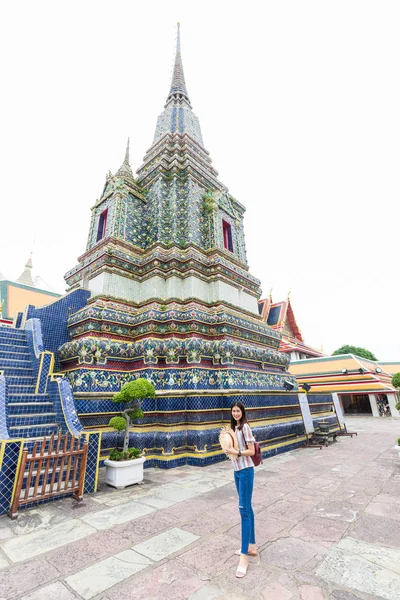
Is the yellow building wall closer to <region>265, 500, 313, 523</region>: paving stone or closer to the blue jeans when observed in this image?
<region>265, 500, 313, 523</region>: paving stone

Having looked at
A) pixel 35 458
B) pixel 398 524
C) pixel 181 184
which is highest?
pixel 181 184


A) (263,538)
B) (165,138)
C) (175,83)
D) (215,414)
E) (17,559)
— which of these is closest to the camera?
(17,559)

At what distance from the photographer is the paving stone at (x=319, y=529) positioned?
11.1 feet

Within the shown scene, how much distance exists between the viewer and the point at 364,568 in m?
2.77

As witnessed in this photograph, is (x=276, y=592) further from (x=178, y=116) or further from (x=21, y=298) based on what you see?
(x=178, y=116)

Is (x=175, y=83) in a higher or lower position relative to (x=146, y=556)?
higher

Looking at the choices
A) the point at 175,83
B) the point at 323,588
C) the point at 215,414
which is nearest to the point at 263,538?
the point at 323,588

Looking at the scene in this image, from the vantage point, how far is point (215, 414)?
801 centimetres

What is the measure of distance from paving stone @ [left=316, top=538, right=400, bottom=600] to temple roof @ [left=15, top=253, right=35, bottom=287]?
25520 millimetres

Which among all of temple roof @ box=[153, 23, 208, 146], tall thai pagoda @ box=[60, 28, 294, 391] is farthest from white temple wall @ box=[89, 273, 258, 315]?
temple roof @ box=[153, 23, 208, 146]

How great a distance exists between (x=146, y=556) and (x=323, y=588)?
1690 millimetres

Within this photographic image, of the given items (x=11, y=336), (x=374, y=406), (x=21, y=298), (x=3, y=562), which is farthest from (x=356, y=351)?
(x=3, y=562)

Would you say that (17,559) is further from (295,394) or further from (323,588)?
(295,394)

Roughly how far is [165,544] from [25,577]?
1345 mm
